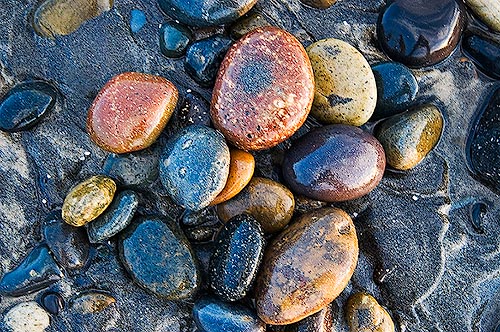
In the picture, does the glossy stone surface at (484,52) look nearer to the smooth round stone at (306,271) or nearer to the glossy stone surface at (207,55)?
the smooth round stone at (306,271)

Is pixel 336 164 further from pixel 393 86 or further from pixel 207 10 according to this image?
pixel 207 10

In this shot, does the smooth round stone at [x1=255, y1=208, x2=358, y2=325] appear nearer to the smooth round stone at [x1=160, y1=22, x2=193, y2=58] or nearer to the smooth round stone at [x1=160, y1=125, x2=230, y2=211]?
the smooth round stone at [x1=160, y1=125, x2=230, y2=211]

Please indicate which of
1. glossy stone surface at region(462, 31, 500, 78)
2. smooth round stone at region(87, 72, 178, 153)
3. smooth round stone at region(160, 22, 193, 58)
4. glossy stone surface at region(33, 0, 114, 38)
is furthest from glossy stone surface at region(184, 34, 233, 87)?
glossy stone surface at region(462, 31, 500, 78)

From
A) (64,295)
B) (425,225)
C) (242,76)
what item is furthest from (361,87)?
(64,295)

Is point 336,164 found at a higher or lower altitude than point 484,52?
lower

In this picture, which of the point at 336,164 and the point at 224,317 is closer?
the point at 224,317

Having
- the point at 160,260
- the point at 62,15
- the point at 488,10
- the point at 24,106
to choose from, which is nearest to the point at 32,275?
the point at 160,260
